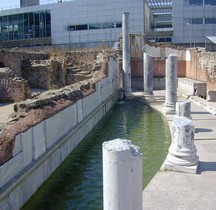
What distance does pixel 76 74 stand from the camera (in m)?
28.9

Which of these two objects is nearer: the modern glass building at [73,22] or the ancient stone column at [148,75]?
the ancient stone column at [148,75]

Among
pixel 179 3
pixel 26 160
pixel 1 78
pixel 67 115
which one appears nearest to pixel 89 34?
pixel 179 3

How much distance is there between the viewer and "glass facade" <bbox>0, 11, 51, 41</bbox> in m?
59.7

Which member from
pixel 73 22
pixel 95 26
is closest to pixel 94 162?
pixel 95 26

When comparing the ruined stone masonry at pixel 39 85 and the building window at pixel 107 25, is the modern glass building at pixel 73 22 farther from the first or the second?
the ruined stone masonry at pixel 39 85

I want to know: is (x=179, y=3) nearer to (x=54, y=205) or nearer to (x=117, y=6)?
(x=117, y=6)

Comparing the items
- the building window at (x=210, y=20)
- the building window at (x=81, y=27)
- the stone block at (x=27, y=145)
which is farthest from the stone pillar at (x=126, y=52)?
the building window at (x=81, y=27)

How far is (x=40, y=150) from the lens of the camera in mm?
8898

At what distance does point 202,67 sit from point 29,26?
39337mm

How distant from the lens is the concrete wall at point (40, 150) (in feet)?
23.0

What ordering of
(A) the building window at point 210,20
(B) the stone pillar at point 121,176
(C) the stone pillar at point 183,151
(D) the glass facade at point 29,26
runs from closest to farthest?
(B) the stone pillar at point 121,176 → (C) the stone pillar at point 183,151 → (A) the building window at point 210,20 → (D) the glass facade at point 29,26

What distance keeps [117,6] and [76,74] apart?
30006mm

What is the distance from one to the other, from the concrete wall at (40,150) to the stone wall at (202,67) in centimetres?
1155

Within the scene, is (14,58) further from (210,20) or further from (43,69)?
(210,20)
